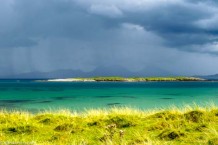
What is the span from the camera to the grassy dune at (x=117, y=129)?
1323 centimetres

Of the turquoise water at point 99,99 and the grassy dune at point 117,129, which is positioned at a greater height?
the grassy dune at point 117,129

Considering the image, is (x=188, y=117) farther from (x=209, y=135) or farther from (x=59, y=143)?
(x=59, y=143)

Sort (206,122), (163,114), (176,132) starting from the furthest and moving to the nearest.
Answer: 1. (163,114)
2. (206,122)
3. (176,132)

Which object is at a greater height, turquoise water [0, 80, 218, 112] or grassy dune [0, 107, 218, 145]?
grassy dune [0, 107, 218, 145]

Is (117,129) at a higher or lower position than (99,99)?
higher

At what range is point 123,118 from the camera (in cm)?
1739

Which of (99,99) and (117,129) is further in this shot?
(99,99)

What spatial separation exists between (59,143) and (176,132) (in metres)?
4.36

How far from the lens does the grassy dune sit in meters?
13.2

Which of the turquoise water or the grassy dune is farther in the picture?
the turquoise water

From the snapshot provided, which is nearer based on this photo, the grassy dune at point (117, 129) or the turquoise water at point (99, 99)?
the grassy dune at point (117, 129)

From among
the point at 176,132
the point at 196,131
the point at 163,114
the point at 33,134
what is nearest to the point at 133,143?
the point at 176,132

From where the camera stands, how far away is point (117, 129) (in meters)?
15.7

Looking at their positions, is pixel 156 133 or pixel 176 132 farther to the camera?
pixel 156 133
